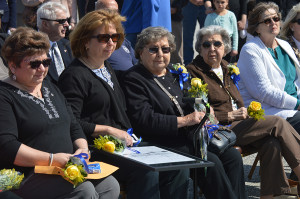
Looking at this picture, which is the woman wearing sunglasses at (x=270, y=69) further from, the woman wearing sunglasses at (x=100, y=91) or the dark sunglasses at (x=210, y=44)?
the woman wearing sunglasses at (x=100, y=91)

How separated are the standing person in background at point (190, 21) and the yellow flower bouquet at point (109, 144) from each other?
586 centimetres

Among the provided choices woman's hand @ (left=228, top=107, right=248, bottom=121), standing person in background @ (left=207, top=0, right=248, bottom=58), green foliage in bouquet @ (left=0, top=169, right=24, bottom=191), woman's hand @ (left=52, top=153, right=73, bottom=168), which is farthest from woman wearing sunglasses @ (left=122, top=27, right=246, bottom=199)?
standing person in background @ (left=207, top=0, right=248, bottom=58)

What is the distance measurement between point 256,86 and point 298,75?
0.74 meters

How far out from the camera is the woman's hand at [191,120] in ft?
15.1

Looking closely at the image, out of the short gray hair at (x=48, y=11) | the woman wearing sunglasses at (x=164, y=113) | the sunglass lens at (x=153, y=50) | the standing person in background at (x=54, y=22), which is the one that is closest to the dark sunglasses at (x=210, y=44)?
the woman wearing sunglasses at (x=164, y=113)

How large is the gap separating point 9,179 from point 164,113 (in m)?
1.71

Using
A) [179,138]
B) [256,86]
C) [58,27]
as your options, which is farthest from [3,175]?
[256,86]

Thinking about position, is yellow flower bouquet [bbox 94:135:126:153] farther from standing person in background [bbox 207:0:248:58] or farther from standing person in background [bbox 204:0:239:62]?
standing person in background [bbox 207:0:248:58]

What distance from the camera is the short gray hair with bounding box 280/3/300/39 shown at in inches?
254

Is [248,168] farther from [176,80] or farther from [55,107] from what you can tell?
[55,107]

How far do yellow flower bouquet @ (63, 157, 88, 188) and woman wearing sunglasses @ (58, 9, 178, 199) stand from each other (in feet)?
2.23

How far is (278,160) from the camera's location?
16.6 feet

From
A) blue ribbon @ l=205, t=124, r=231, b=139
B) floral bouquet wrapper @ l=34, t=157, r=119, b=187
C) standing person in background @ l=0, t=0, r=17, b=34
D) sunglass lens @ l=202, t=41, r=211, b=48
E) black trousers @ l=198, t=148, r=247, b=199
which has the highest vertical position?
standing person in background @ l=0, t=0, r=17, b=34

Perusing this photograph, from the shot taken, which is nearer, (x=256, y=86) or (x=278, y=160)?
(x=278, y=160)
